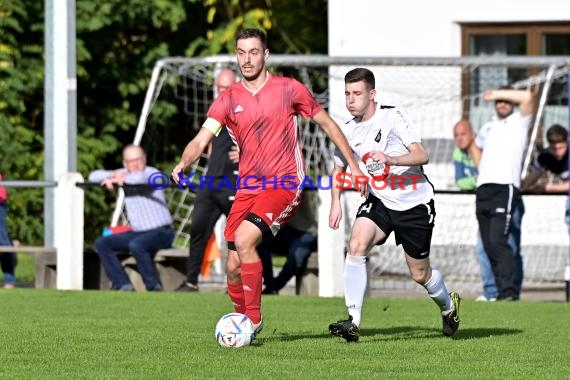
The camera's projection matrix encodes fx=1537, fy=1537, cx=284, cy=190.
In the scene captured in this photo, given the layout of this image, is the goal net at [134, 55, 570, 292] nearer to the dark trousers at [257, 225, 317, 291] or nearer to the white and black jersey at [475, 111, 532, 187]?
the dark trousers at [257, 225, 317, 291]

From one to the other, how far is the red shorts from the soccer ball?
619mm

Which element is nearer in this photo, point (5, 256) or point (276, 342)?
point (276, 342)

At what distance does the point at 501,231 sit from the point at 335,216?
5.63m

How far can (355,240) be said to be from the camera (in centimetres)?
1032

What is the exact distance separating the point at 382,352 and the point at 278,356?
2.32 feet

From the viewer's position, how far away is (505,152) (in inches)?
601

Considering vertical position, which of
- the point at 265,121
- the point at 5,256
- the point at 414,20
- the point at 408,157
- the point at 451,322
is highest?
the point at 414,20

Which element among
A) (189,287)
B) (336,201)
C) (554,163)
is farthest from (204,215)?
(336,201)

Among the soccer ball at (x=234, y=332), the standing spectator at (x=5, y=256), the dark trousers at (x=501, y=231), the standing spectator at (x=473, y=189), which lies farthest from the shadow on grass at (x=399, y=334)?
the standing spectator at (x=5, y=256)

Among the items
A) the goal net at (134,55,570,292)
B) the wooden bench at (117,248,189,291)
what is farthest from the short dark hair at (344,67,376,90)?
A: the goal net at (134,55,570,292)

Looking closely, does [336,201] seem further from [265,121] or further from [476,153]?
[476,153]

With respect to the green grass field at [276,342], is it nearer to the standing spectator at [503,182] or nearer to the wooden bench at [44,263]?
the standing spectator at [503,182]

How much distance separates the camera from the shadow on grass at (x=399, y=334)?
10453 mm

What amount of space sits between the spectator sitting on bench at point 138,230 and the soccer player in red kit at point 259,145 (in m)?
6.29
